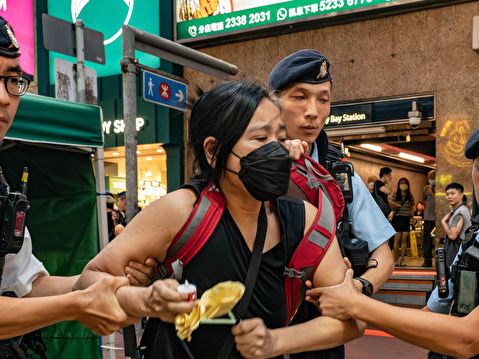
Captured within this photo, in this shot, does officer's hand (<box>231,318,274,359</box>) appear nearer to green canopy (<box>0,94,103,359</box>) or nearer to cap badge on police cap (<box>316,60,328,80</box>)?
cap badge on police cap (<box>316,60,328,80</box>)

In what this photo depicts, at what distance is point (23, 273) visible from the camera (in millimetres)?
2387

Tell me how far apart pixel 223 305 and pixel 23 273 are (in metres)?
1.25

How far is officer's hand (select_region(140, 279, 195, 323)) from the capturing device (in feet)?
4.78

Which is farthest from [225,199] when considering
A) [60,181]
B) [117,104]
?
[117,104]

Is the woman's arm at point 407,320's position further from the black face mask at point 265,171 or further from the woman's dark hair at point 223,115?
the woman's dark hair at point 223,115

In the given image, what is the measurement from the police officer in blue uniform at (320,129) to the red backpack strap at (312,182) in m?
0.28

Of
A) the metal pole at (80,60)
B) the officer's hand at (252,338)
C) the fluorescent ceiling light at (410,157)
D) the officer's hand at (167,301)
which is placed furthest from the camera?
the fluorescent ceiling light at (410,157)

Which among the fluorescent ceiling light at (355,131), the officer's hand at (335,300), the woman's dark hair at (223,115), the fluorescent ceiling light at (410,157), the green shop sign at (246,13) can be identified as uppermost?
the green shop sign at (246,13)

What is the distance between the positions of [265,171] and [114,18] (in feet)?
45.9

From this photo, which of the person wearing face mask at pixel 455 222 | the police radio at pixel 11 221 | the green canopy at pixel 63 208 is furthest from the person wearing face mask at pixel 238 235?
the person wearing face mask at pixel 455 222

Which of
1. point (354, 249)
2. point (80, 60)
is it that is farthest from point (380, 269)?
point (80, 60)

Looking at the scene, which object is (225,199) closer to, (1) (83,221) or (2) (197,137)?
(2) (197,137)

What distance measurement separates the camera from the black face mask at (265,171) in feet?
5.76

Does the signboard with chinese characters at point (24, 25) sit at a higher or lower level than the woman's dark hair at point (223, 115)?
higher
